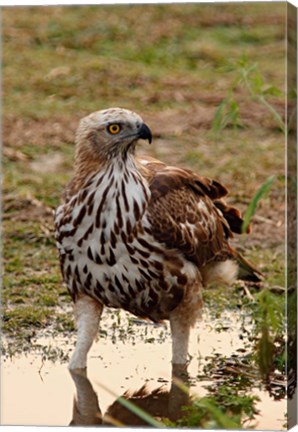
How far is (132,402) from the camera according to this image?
808 centimetres

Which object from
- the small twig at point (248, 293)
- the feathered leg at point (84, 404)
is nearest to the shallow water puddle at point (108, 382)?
the feathered leg at point (84, 404)

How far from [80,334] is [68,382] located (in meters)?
0.27

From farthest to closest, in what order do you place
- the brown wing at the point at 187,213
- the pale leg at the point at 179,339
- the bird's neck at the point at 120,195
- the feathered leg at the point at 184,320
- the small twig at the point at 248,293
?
the small twig at the point at 248,293 < the pale leg at the point at 179,339 < the feathered leg at the point at 184,320 < the brown wing at the point at 187,213 < the bird's neck at the point at 120,195

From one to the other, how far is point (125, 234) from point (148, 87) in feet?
15.3

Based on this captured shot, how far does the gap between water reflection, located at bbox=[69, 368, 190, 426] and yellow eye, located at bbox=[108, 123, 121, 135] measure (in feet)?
4.39

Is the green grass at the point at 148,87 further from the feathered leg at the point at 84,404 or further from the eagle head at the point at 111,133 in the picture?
the eagle head at the point at 111,133

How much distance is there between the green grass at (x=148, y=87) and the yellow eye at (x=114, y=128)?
3.08 meters

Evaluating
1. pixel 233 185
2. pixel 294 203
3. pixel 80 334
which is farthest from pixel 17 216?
pixel 294 203

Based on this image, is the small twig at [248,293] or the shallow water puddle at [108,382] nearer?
the shallow water puddle at [108,382]

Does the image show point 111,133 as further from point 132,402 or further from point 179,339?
point 132,402

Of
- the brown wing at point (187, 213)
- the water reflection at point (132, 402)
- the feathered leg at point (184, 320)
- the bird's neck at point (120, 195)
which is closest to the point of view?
the water reflection at point (132, 402)

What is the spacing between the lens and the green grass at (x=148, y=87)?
11664 mm

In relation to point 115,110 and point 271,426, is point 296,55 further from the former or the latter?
point 271,426

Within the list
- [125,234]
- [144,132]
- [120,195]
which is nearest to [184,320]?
[125,234]
